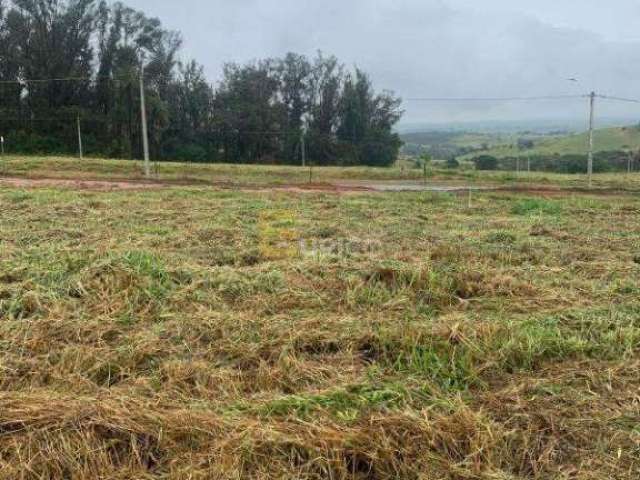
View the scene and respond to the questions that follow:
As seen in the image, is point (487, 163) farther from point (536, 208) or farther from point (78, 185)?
point (78, 185)

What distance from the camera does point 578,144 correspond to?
6353 cm

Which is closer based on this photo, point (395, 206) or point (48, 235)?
point (48, 235)

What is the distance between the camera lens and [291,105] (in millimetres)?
49812

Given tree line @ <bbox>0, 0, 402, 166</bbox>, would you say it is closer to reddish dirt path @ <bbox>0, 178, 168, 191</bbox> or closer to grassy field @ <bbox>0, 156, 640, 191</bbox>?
grassy field @ <bbox>0, 156, 640, 191</bbox>

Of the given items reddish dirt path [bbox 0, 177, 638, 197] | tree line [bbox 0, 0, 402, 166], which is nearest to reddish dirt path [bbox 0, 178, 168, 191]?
reddish dirt path [bbox 0, 177, 638, 197]

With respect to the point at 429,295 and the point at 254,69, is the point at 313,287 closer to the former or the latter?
the point at 429,295

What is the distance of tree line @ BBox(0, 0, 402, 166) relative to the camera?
41.2 metres

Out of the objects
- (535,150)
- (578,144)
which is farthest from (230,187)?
(578,144)

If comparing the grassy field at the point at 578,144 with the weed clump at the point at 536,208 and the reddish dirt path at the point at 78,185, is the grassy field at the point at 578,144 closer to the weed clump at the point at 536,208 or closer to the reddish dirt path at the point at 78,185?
the reddish dirt path at the point at 78,185

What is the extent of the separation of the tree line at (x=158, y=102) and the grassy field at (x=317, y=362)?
38079 mm

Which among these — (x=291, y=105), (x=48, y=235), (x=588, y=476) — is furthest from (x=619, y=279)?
(x=291, y=105)

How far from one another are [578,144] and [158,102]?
48.0 metres

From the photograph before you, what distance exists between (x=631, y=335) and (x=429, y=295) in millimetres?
1560

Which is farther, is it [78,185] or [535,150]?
[535,150]
